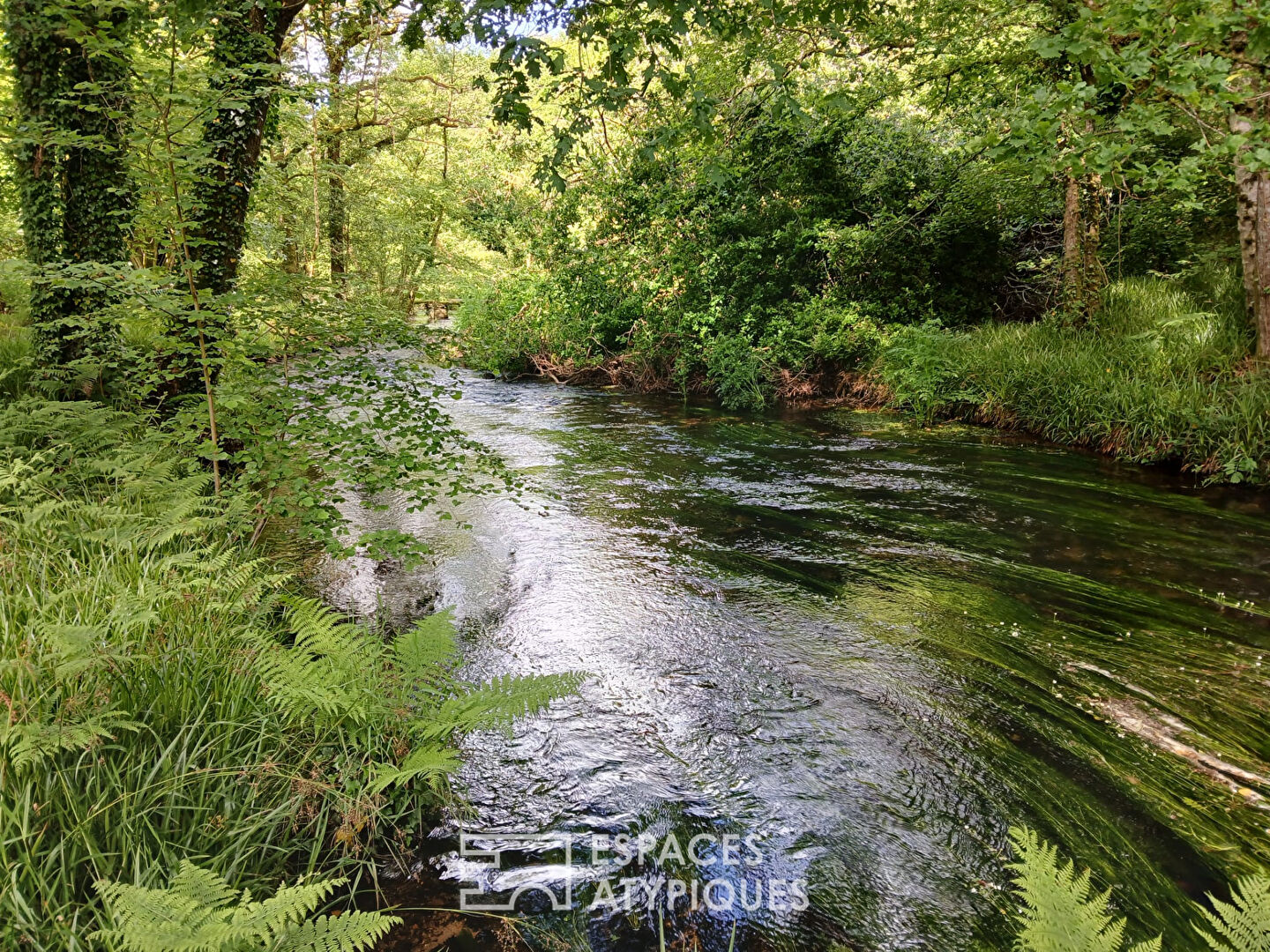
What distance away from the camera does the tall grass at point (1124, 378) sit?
259 inches

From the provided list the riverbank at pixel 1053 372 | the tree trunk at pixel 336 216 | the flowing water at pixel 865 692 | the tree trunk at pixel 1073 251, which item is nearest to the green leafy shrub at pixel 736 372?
the riverbank at pixel 1053 372

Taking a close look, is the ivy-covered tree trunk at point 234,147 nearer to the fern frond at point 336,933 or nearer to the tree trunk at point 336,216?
the fern frond at point 336,933

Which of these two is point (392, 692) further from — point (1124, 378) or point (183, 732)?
point (1124, 378)

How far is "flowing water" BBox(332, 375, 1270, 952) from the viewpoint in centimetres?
235

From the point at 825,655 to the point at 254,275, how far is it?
442cm

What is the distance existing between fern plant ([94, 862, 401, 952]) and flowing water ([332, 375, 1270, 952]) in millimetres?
664

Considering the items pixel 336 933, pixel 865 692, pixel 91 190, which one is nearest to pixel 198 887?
pixel 336 933

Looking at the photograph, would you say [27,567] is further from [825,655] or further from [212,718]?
[825,655]

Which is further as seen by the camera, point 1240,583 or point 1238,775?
point 1240,583

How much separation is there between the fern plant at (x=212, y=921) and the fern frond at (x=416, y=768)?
0.57 meters

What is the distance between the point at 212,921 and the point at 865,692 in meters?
2.97

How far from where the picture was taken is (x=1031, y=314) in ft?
40.1

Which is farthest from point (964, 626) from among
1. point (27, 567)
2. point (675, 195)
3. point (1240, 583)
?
point (675, 195)

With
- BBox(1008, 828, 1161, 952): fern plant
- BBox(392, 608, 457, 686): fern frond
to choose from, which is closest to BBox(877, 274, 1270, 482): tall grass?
BBox(1008, 828, 1161, 952): fern plant
